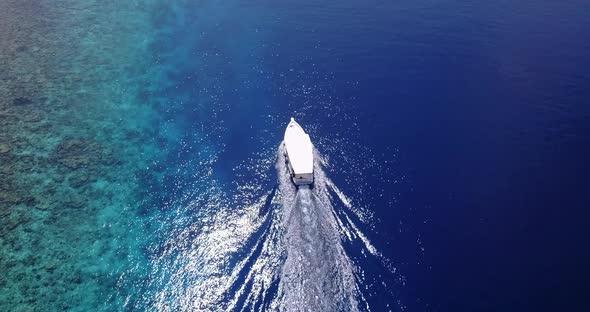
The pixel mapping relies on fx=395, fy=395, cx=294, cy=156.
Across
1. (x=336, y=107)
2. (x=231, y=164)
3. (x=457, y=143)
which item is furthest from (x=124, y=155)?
(x=457, y=143)

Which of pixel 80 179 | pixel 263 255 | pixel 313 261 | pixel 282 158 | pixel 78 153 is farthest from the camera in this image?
pixel 78 153

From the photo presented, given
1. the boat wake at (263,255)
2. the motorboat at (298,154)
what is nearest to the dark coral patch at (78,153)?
the boat wake at (263,255)

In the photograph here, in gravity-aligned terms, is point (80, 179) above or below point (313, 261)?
above

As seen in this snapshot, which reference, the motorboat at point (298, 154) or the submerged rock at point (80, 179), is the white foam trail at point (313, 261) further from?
the submerged rock at point (80, 179)

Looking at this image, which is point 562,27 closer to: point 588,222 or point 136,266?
point 588,222

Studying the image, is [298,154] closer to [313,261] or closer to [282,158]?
[282,158]

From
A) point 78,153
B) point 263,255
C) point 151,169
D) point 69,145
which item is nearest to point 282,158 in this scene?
point 263,255
